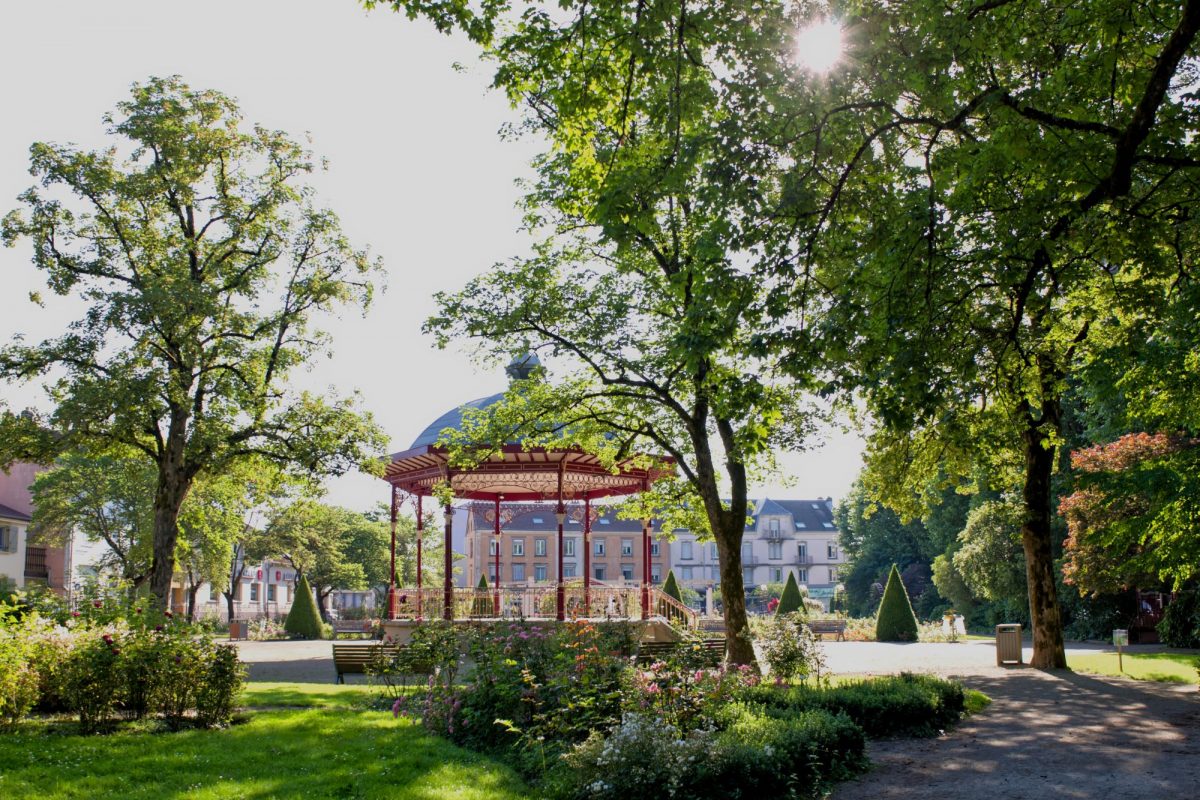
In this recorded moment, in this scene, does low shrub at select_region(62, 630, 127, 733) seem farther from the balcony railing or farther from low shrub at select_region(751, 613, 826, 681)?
the balcony railing

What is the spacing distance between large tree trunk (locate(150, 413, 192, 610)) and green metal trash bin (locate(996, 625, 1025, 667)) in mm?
17554

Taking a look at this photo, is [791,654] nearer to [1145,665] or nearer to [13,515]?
[1145,665]

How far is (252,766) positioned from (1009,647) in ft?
55.7

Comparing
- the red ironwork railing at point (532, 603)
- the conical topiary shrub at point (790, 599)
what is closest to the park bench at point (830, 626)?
the conical topiary shrub at point (790, 599)

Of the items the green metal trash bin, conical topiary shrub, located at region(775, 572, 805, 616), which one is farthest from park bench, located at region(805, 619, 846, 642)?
the green metal trash bin

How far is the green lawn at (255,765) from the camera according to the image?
773cm

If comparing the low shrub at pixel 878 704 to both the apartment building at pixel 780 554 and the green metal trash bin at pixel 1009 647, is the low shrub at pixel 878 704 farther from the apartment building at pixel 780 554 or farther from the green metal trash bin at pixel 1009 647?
the apartment building at pixel 780 554

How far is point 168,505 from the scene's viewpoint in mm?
19453

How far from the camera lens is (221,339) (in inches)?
776

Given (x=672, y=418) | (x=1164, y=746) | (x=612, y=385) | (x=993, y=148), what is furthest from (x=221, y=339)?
(x=1164, y=746)

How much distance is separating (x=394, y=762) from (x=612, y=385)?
10606 millimetres

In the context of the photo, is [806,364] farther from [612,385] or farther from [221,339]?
[221,339]

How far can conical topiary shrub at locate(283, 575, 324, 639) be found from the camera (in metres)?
39.8

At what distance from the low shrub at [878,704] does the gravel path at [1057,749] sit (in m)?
0.31
